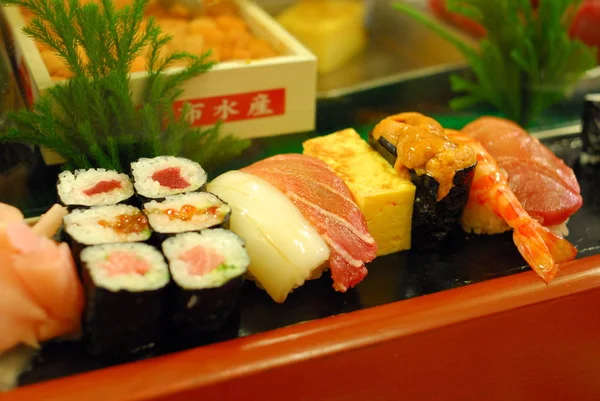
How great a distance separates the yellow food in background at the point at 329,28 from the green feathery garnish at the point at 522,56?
2.10 ft

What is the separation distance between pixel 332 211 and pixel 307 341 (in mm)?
392

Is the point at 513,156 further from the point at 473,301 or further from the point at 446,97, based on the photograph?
the point at 446,97

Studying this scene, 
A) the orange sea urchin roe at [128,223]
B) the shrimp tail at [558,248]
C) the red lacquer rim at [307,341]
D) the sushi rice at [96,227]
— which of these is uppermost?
the sushi rice at [96,227]

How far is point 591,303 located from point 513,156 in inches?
22.7

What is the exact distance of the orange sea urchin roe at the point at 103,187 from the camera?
60.9 inches

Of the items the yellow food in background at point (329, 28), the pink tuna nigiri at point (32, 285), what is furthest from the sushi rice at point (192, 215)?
the yellow food in background at point (329, 28)

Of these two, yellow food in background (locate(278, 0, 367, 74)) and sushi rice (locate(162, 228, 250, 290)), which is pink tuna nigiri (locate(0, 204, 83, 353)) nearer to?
sushi rice (locate(162, 228, 250, 290))

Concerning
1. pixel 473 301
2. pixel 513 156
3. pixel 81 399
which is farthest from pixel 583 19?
pixel 81 399

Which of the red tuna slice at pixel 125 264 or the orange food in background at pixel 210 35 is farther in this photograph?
the orange food in background at pixel 210 35

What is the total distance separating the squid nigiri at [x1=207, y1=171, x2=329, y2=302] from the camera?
1551 millimetres

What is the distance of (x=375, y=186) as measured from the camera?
175cm

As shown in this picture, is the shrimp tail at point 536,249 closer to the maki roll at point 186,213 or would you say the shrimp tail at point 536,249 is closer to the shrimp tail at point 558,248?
the shrimp tail at point 558,248

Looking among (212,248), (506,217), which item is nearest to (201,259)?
(212,248)

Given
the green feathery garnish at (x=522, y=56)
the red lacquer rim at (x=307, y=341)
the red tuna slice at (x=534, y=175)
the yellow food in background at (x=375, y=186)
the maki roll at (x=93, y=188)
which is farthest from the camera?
the green feathery garnish at (x=522, y=56)
